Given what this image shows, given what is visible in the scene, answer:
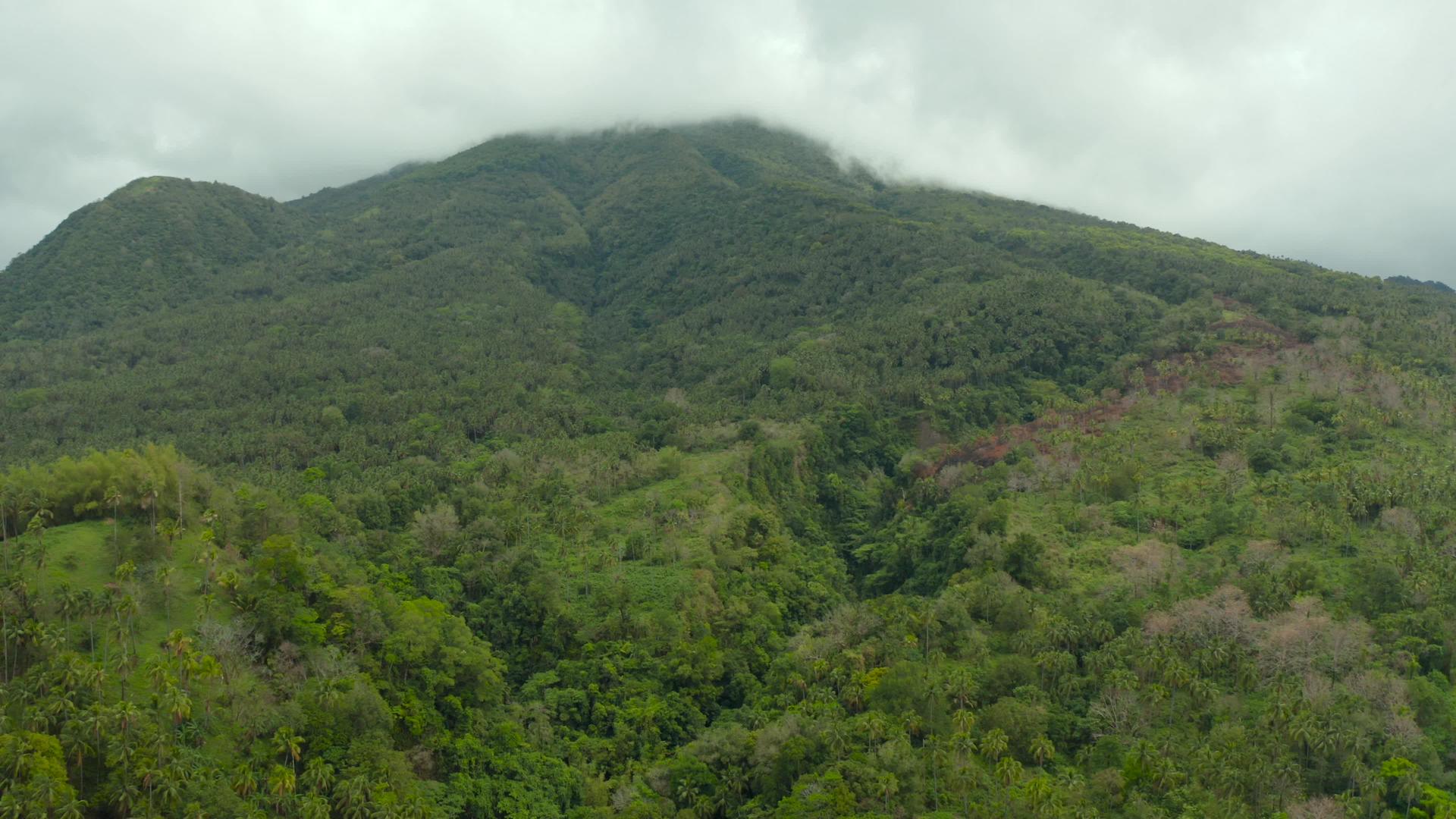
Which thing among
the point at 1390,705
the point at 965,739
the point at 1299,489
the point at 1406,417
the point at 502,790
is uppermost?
the point at 1406,417

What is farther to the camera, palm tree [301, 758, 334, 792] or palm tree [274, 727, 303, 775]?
palm tree [274, 727, 303, 775]

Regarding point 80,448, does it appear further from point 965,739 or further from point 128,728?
point 965,739

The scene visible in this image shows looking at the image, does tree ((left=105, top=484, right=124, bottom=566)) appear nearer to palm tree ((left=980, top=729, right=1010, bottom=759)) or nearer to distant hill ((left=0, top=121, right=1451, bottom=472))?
distant hill ((left=0, top=121, right=1451, bottom=472))

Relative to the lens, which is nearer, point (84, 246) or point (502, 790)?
point (502, 790)

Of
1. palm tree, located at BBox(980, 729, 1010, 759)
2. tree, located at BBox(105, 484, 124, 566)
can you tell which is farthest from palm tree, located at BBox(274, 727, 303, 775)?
palm tree, located at BBox(980, 729, 1010, 759)

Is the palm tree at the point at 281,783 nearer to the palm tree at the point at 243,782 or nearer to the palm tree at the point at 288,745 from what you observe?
the palm tree at the point at 243,782

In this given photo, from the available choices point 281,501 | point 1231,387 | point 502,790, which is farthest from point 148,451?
point 1231,387

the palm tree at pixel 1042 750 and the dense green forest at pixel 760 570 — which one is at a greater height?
the dense green forest at pixel 760 570

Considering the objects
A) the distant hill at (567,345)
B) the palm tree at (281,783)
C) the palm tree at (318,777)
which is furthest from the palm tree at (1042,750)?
the distant hill at (567,345)
